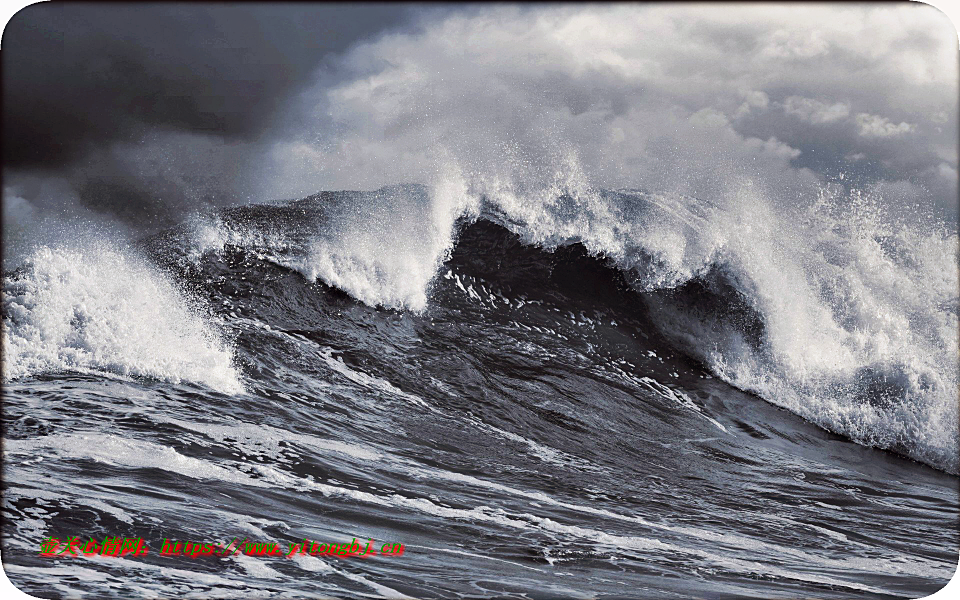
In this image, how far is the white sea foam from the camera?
2.43 metres

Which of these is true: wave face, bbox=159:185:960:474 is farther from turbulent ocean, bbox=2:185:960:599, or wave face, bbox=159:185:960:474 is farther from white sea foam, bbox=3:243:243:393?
white sea foam, bbox=3:243:243:393

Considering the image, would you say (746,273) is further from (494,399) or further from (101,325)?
(101,325)

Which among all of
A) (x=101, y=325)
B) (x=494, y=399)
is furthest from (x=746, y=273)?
(x=101, y=325)

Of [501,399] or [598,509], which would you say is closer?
[598,509]

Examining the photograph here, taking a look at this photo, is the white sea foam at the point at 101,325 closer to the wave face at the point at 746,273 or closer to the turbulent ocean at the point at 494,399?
the turbulent ocean at the point at 494,399

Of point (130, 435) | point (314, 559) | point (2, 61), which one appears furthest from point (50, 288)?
point (314, 559)

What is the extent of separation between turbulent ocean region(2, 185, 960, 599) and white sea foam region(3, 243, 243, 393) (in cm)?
1

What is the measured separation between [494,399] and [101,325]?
5.20 feet

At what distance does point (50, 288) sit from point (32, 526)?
46.0 inches

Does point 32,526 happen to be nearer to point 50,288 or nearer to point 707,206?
point 50,288

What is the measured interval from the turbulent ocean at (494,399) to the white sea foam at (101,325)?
1 centimetres

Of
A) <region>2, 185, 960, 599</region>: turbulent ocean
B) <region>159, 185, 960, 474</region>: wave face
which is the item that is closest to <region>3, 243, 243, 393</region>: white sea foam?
<region>2, 185, 960, 599</region>: turbulent ocean

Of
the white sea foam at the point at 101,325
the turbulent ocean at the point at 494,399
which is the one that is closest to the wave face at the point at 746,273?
the turbulent ocean at the point at 494,399

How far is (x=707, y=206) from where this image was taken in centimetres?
365
